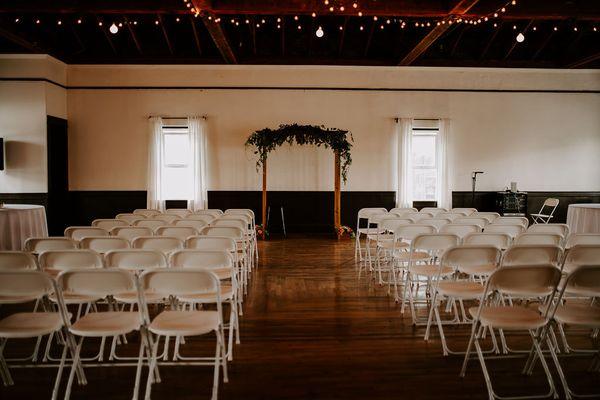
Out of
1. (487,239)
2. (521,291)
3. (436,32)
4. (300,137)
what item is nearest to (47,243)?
(521,291)

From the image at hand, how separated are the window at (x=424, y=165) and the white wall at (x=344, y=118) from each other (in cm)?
50

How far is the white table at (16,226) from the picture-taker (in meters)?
7.54

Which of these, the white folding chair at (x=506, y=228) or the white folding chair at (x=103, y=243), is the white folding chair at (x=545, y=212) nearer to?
the white folding chair at (x=506, y=228)

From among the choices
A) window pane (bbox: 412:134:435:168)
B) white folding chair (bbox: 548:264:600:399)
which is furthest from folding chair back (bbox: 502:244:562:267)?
window pane (bbox: 412:134:435:168)

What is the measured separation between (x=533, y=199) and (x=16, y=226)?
12.0m

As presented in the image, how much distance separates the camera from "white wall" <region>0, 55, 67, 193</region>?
32.7 feet

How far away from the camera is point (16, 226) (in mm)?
→ 7691

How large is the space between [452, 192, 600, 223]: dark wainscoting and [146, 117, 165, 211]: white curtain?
7.72 m

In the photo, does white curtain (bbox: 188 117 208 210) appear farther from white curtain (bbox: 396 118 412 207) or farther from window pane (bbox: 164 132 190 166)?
white curtain (bbox: 396 118 412 207)

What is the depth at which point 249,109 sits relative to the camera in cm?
1127

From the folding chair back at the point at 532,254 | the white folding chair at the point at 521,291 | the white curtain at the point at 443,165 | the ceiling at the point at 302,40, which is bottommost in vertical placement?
the white folding chair at the point at 521,291

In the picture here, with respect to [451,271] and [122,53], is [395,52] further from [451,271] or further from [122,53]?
[451,271]

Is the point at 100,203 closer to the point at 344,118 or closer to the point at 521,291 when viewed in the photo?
the point at 344,118

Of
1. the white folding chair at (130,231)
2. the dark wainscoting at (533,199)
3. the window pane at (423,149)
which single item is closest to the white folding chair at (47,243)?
the white folding chair at (130,231)
